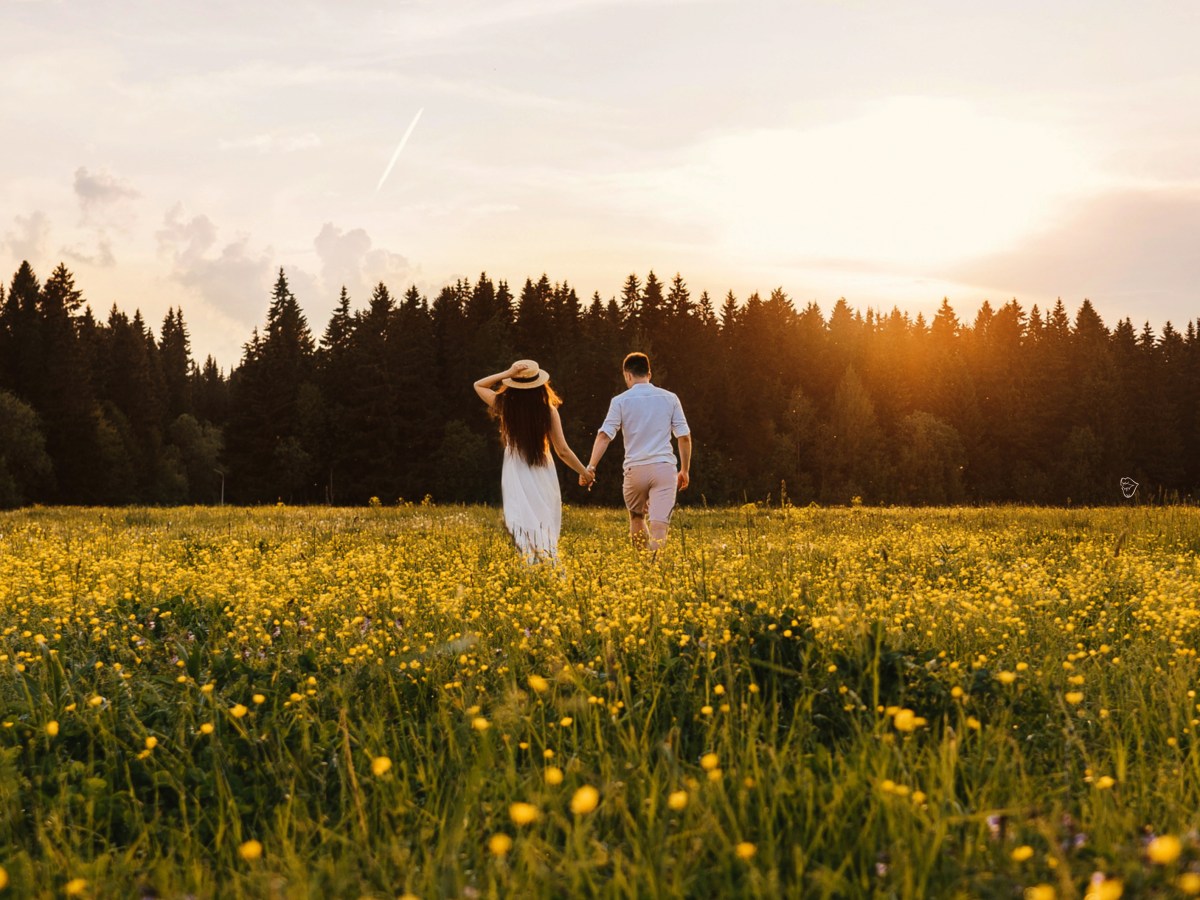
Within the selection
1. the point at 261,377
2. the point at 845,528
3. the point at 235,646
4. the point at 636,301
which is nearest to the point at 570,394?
the point at 636,301

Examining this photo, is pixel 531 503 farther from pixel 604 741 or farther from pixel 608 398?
pixel 608 398

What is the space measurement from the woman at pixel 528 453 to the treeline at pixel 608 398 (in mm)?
50225

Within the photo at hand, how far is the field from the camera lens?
2.75 m

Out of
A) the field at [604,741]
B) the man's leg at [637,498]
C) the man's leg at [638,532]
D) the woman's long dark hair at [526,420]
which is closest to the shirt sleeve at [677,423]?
the man's leg at [637,498]

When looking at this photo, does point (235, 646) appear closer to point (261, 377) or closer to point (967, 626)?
point (967, 626)

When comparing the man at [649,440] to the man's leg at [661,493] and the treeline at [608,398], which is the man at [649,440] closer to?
the man's leg at [661,493]

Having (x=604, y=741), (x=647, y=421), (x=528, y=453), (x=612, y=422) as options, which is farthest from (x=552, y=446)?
(x=604, y=741)

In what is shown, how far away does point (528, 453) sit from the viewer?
10.9 m

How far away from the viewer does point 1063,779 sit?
11.7 feet

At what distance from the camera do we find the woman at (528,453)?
35.6 feet

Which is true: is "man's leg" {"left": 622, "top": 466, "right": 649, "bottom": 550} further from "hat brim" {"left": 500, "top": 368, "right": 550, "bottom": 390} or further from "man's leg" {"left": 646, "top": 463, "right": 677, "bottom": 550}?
"hat brim" {"left": 500, "top": 368, "right": 550, "bottom": 390}

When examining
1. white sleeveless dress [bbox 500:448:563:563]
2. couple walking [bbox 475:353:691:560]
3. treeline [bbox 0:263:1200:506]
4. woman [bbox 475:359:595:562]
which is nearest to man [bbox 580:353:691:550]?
couple walking [bbox 475:353:691:560]

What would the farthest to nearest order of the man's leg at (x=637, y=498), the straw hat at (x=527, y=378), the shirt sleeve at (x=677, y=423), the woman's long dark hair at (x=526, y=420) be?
the man's leg at (x=637, y=498) → the shirt sleeve at (x=677, y=423) → the woman's long dark hair at (x=526, y=420) → the straw hat at (x=527, y=378)

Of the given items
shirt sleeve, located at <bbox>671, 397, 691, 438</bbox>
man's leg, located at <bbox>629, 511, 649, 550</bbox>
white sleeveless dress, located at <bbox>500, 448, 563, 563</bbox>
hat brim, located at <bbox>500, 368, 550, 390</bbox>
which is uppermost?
hat brim, located at <bbox>500, 368, 550, 390</bbox>
